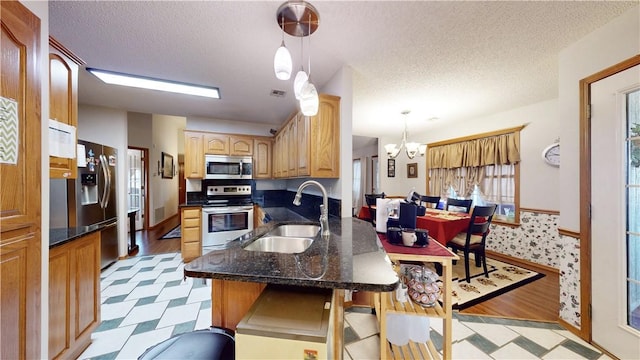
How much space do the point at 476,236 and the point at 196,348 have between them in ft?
10.6

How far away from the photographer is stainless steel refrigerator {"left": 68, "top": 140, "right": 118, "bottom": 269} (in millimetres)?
2371

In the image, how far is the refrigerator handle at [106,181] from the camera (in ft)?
8.79

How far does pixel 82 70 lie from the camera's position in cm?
209

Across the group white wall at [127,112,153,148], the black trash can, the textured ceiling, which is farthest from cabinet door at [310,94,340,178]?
white wall at [127,112,153,148]

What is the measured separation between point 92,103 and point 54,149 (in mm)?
2617

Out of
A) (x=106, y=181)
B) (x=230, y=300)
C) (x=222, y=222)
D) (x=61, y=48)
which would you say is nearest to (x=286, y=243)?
(x=230, y=300)

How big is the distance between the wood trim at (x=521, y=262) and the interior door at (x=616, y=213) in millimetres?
1693

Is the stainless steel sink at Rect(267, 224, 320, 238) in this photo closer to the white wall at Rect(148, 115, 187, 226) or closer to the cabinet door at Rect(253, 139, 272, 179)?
the cabinet door at Rect(253, 139, 272, 179)

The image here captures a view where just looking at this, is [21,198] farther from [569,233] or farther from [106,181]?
[569,233]

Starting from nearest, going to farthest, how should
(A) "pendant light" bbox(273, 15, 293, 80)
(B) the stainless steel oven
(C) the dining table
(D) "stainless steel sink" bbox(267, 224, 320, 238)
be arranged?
(A) "pendant light" bbox(273, 15, 293, 80), (D) "stainless steel sink" bbox(267, 224, 320, 238), (C) the dining table, (B) the stainless steel oven

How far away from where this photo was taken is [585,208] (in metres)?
1.58

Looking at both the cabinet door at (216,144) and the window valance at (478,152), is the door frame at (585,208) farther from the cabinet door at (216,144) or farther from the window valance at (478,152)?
the cabinet door at (216,144)

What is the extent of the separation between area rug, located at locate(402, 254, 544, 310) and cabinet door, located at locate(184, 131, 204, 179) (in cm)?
376

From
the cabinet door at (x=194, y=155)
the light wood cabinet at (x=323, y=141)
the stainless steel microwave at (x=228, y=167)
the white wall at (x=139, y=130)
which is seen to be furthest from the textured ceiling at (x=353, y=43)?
the white wall at (x=139, y=130)
